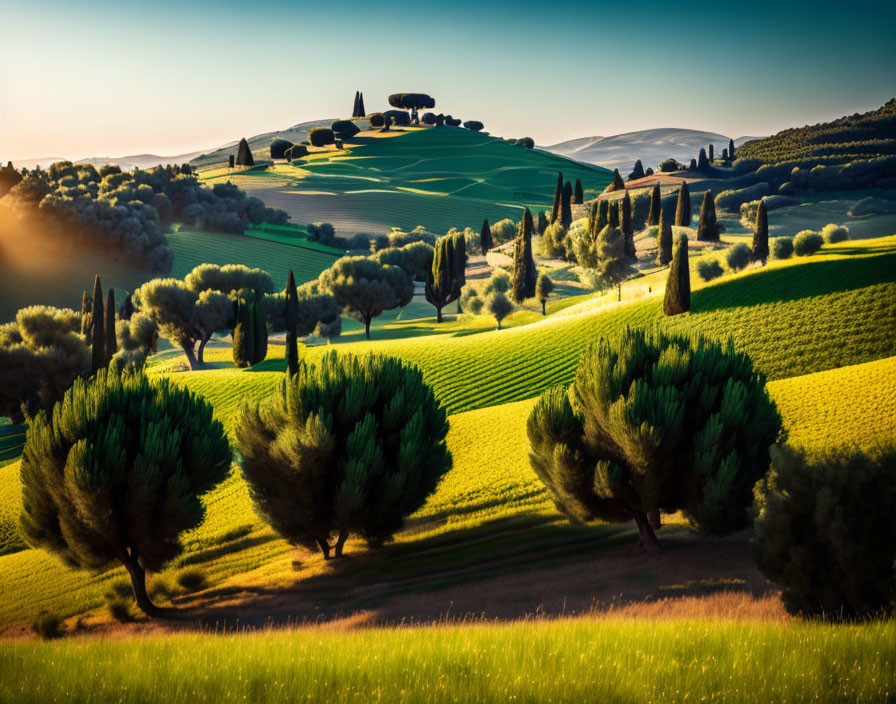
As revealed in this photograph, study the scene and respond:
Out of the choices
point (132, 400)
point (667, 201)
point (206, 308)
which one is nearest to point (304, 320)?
A: point (206, 308)

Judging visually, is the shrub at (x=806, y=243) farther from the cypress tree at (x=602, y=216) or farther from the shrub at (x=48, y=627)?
the shrub at (x=48, y=627)

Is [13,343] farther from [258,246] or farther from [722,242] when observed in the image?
[722,242]

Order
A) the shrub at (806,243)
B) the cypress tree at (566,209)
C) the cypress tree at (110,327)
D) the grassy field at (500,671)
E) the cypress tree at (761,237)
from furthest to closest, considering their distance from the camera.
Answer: the cypress tree at (566,209), the shrub at (806,243), the cypress tree at (761,237), the cypress tree at (110,327), the grassy field at (500,671)

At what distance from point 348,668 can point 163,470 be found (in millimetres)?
17892

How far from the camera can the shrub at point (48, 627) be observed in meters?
23.9

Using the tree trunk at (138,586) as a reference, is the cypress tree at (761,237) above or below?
above

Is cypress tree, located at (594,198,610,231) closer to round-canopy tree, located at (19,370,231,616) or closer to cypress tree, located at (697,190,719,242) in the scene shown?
cypress tree, located at (697,190,719,242)

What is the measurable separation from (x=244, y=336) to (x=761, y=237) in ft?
198

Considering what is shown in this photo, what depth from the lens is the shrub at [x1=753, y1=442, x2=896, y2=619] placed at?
1391 centimetres

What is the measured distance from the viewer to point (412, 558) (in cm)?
2648

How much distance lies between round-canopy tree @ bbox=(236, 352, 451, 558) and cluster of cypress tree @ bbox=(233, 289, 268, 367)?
45807 mm

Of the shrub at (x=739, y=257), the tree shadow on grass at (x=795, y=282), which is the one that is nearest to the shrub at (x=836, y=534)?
the tree shadow on grass at (x=795, y=282)

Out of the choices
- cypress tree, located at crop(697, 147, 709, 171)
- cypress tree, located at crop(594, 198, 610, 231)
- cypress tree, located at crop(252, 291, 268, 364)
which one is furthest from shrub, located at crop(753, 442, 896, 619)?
cypress tree, located at crop(697, 147, 709, 171)

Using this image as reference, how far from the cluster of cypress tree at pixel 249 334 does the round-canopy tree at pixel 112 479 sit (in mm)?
46298
